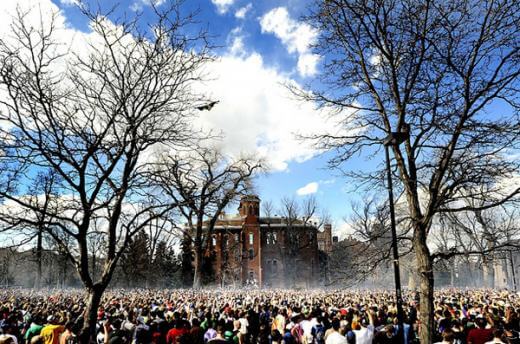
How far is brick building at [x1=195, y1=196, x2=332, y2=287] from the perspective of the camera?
64.8 m

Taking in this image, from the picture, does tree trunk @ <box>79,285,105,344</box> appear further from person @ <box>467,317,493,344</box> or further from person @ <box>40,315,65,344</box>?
person @ <box>467,317,493,344</box>

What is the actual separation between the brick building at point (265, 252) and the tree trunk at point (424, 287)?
5399 cm

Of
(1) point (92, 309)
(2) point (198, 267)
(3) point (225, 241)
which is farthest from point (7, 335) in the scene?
(3) point (225, 241)

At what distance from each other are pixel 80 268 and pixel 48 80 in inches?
183

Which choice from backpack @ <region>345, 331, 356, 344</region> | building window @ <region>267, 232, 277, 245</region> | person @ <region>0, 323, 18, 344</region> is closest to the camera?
person @ <region>0, 323, 18, 344</region>

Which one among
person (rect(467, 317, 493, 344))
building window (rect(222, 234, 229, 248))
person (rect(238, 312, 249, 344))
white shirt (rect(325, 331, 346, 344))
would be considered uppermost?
building window (rect(222, 234, 229, 248))

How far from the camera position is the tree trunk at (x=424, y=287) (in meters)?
8.78

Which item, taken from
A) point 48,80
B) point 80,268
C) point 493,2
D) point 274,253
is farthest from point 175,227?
point 274,253

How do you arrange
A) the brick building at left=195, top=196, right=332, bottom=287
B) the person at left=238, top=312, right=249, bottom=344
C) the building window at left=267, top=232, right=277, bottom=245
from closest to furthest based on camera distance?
the person at left=238, top=312, right=249, bottom=344 → the brick building at left=195, top=196, right=332, bottom=287 → the building window at left=267, top=232, right=277, bottom=245

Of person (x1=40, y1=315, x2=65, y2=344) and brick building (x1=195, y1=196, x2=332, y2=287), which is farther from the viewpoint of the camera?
brick building (x1=195, y1=196, x2=332, y2=287)

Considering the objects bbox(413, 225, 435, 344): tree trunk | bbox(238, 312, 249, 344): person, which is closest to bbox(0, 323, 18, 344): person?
bbox(238, 312, 249, 344): person

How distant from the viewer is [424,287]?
913 centimetres

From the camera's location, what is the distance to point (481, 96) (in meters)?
9.29

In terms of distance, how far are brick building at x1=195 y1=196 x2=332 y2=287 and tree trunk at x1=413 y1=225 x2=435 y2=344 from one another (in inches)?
2126
